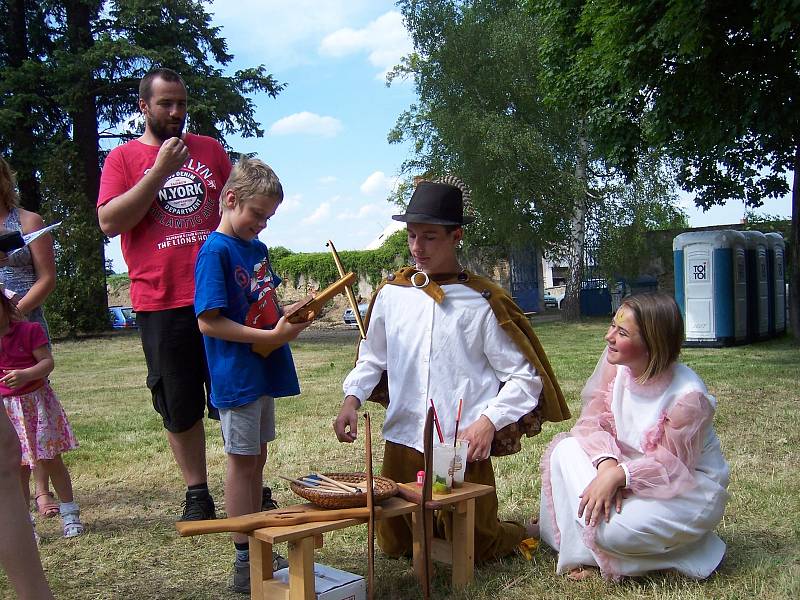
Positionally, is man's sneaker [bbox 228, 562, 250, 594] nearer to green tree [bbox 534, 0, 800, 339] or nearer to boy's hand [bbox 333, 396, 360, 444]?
boy's hand [bbox 333, 396, 360, 444]

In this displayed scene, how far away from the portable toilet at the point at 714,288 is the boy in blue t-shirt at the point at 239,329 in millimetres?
11726

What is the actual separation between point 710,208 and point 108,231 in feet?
45.4

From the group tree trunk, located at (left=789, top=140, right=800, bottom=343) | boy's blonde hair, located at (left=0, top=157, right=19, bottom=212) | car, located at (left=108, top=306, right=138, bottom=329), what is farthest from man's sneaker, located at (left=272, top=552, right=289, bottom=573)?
car, located at (left=108, top=306, right=138, bottom=329)

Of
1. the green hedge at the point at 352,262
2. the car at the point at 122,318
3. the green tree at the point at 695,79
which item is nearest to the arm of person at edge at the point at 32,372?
the green tree at the point at 695,79

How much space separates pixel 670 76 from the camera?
36.6 feet

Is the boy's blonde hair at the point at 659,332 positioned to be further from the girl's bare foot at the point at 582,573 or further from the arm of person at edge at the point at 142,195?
the arm of person at edge at the point at 142,195

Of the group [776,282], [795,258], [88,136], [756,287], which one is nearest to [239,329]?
[795,258]

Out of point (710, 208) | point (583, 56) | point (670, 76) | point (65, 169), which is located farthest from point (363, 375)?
point (65, 169)

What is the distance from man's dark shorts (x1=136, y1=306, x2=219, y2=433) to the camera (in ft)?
11.9

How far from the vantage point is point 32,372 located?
385 cm

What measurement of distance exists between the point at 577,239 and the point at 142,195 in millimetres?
20530

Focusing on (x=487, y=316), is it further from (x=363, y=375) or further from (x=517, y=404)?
(x=363, y=375)

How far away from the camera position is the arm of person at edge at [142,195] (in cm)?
334

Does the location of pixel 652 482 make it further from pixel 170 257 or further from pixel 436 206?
pixel 170 257
